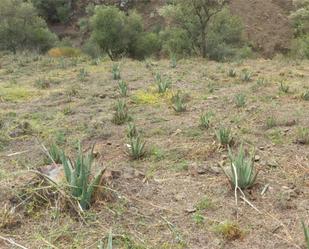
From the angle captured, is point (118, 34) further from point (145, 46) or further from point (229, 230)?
point (229, 230)

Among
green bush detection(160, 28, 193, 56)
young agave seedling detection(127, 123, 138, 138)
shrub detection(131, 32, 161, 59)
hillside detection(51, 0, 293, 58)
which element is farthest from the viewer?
hillside detection(51, 0, 293, 58)

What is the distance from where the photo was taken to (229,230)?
3.63 metres

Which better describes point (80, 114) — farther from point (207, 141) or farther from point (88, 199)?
point (88, 199)

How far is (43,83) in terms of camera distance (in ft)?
39.1

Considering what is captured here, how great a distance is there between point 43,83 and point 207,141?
6891 millimetres

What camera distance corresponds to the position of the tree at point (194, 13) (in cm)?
2050

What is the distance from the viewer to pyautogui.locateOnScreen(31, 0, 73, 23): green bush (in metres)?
52.7

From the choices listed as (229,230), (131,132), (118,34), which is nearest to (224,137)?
(131,132)

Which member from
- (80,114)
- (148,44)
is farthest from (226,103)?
(148,44)

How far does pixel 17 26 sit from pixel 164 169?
1182 inches

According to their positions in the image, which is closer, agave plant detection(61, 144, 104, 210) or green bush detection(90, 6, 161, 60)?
agave plant detection(61, 144, 104, 210)

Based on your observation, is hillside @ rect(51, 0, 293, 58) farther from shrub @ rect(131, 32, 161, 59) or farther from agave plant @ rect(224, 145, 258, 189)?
agave plant @ rect(224, 145, 258, 189)

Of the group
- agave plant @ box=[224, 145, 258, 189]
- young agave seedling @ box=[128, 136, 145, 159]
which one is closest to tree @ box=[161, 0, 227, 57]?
young agave seedling @ box=[128, 136, 145, 159]

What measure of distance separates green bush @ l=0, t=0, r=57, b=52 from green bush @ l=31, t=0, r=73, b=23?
17.1 metres
